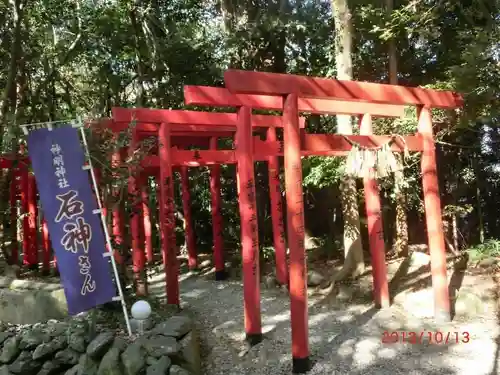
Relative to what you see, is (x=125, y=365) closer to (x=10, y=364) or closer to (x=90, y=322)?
(x=90, y=322)

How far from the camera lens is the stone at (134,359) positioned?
4.36 meters

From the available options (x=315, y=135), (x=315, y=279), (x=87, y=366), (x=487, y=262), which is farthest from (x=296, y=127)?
(x=487, y=262)

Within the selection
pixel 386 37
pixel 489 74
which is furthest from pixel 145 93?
pixel 489 74

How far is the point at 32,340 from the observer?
4949 millimetres

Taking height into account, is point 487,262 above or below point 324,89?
below

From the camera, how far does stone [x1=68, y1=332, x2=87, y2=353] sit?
15.6ft

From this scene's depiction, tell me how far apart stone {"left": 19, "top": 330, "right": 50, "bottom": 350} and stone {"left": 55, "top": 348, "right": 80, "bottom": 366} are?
1.03ft

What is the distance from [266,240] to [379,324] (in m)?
6.36

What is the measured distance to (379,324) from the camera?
5.90 metres

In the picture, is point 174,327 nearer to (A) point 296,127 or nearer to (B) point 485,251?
(A) point 296,127

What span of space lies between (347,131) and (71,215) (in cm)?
489

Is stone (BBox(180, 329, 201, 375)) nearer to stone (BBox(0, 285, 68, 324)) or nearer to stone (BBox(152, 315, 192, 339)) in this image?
stone (BBox(152, 315, 192, 339))
